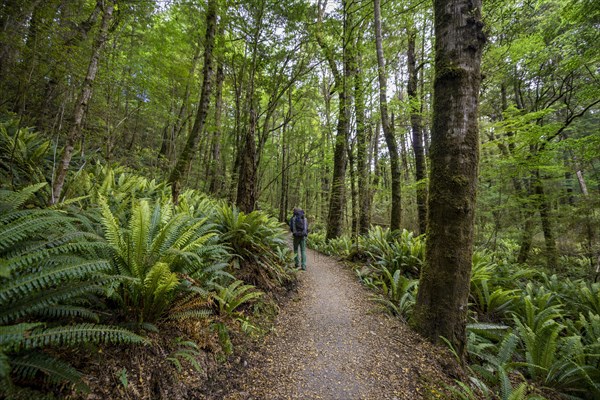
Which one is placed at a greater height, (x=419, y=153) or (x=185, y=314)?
(x=419, y=153)

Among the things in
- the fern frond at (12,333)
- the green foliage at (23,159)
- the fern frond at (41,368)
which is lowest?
the fern frond at (41,368)

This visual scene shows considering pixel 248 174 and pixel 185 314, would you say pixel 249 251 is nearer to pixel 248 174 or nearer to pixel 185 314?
pixel 248 174

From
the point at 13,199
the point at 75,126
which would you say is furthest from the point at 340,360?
the point at 75,126

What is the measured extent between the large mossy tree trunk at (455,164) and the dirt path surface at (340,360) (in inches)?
20.2

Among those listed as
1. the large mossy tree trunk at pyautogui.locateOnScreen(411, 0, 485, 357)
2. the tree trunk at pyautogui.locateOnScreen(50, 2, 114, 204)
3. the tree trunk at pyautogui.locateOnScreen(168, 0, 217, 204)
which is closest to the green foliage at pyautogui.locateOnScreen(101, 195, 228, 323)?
the tree trunk at pyautogui.locateOnScreen(50, 2, 114, 204)

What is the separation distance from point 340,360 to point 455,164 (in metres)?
2.84

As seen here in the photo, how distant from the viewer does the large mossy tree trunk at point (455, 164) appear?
10.1ft

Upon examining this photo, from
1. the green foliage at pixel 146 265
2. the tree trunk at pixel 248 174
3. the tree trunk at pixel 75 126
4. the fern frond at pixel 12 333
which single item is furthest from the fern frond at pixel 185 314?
the tree trunk at pixel 248 174

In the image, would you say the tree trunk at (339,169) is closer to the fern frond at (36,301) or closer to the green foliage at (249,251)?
the green foliage at (249,251)

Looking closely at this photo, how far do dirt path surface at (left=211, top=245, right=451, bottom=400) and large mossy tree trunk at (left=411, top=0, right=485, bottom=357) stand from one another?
51cm

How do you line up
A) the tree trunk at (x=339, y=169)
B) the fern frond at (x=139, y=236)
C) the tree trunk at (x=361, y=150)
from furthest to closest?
the tree trunk at (x=339, y=169), the tree trunk at (x=361, y=150), the fern frond at (x=139, y=236)

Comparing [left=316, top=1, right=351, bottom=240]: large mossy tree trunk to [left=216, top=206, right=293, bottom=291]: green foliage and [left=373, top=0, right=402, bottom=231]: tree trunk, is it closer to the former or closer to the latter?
[left=373, top=0, right=402, bottom=231]: tree trunk

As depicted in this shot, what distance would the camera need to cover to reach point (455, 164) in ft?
10.2

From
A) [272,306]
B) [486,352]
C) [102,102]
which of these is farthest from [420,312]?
[102,102]
